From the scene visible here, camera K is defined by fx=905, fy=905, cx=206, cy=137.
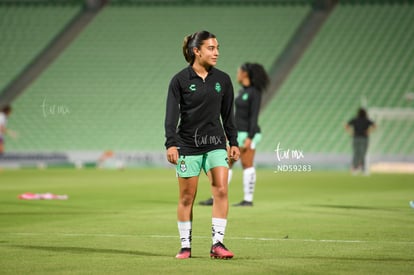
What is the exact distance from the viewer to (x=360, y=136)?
31.9m

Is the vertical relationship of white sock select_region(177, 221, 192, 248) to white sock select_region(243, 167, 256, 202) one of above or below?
below

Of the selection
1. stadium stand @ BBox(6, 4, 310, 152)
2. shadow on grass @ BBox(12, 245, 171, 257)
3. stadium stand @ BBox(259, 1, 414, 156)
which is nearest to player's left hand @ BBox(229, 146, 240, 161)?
shadow on grass @ BBox(12, 245, 171, 257)

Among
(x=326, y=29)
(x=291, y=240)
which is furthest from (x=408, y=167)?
(x=291, y=240)

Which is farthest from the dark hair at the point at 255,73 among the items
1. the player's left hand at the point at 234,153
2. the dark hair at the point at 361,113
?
the dark hair at the point at 361,113

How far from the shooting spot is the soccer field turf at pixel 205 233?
8.48m

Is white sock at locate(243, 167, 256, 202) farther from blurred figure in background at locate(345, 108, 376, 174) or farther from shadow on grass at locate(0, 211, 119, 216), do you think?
blurred figure in background at locate(345, 108, 376, 174)

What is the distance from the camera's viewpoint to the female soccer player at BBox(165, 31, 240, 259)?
29.4 feet

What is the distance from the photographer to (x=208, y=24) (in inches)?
1652

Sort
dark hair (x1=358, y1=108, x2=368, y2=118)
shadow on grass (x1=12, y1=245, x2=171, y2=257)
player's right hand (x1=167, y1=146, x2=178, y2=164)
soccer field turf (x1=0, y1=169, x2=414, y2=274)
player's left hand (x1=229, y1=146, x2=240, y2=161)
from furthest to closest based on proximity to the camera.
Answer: dark hair (x1=358, y1=108, x2=368, y2=118) → shadow on grass (x1=12, y1=245, x2=171, y2=257) → player's left hand (x1=229, y1=146, x2=240, y2=161) → player's right hand (x1=167, y1=146, x2=178, y2=164) → soccer field turf (x1=0, y1=169, x2=414, y2=274)

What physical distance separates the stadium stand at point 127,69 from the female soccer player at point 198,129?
28.3 meters

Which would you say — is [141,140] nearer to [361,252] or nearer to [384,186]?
[384,186]

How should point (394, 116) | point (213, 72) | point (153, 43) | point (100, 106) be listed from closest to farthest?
1. point (213, 72)
2. point (394, 116)
3. point (100, 106)
4. point (153, 43)

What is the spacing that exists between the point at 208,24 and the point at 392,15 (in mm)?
8383

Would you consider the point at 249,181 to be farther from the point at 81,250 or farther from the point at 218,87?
the point at 218,87
